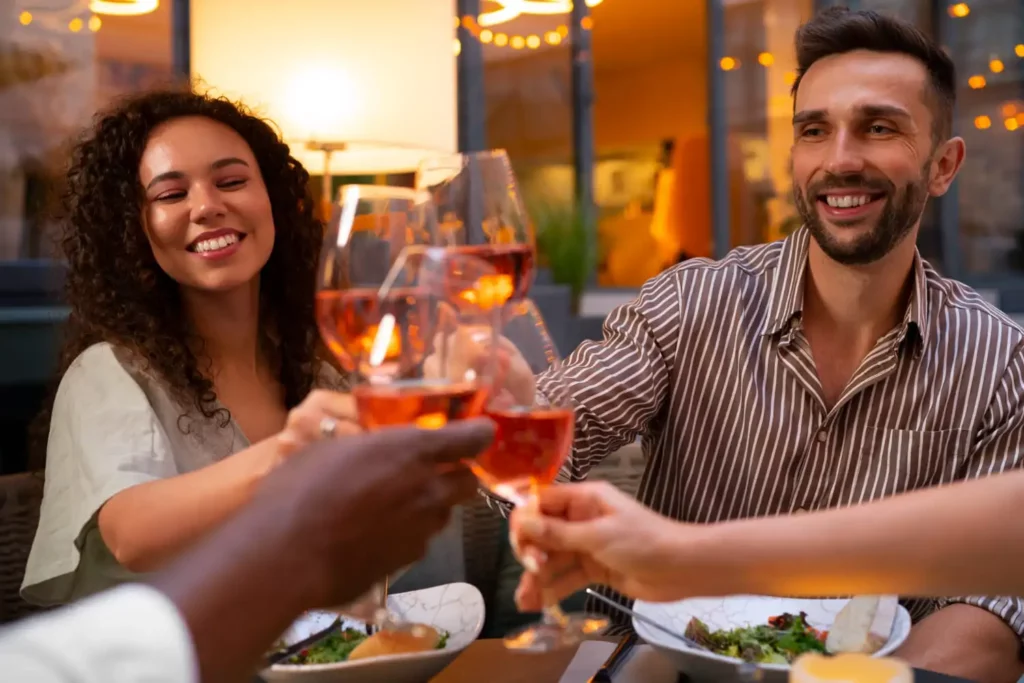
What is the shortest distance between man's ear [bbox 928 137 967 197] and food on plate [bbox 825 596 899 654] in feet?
2.97

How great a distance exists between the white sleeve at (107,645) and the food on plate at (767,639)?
0.77 metres

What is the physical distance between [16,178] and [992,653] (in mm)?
2584

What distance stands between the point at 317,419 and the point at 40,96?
2.27 meters

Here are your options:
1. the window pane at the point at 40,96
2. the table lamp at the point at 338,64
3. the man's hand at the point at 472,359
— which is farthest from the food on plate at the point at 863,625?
the window pane at the point at 40,96

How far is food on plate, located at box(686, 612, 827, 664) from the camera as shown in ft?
4.22

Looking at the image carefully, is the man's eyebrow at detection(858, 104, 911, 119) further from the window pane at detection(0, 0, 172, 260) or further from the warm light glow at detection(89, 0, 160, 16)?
the warm light glow at detection(89, 0, 160, 16)

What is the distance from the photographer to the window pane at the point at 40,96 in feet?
9.44

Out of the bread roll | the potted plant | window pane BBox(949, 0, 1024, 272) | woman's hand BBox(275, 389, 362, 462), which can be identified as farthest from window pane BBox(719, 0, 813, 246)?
woman's hand BBox(275, 389, 362, 462)

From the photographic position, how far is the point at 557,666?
1.28 metres

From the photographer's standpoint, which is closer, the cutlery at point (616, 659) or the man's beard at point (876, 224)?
the cutlery at point (616, 659)

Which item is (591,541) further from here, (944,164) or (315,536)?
(944,164)

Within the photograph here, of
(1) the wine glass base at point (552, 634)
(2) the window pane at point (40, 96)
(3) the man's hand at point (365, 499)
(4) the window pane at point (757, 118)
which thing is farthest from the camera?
(4) the window pane at point (757, 118)

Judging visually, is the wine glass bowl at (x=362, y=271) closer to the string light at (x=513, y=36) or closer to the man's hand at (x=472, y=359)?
the man's hand at (x=472, y=359)

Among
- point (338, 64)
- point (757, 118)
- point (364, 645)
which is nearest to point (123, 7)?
point (338, 64)
